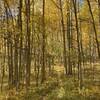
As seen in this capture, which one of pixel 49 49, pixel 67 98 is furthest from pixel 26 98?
pixel 49 49

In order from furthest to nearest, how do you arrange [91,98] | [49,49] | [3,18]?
[49,49], [3,18], [91,98]

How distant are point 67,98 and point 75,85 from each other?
3.53 metres

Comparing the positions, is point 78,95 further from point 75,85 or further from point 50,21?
point 50,21

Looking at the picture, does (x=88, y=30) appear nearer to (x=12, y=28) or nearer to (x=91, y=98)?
(x=12, y=28)

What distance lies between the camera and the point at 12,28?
52.6ft

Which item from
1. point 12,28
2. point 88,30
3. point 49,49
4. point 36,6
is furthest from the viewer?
point 88,30

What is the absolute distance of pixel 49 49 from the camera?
26203 mm

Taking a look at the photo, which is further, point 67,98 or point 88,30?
point 88,30

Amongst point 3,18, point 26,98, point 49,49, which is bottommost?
point 26,98

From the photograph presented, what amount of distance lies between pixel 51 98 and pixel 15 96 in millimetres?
2176

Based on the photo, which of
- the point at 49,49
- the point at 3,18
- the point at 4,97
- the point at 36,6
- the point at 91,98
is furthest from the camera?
the point at 36,6

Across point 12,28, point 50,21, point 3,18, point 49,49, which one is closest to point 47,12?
point 50,21

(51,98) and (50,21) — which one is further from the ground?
(50,21)

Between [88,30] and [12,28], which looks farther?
[88,30]
